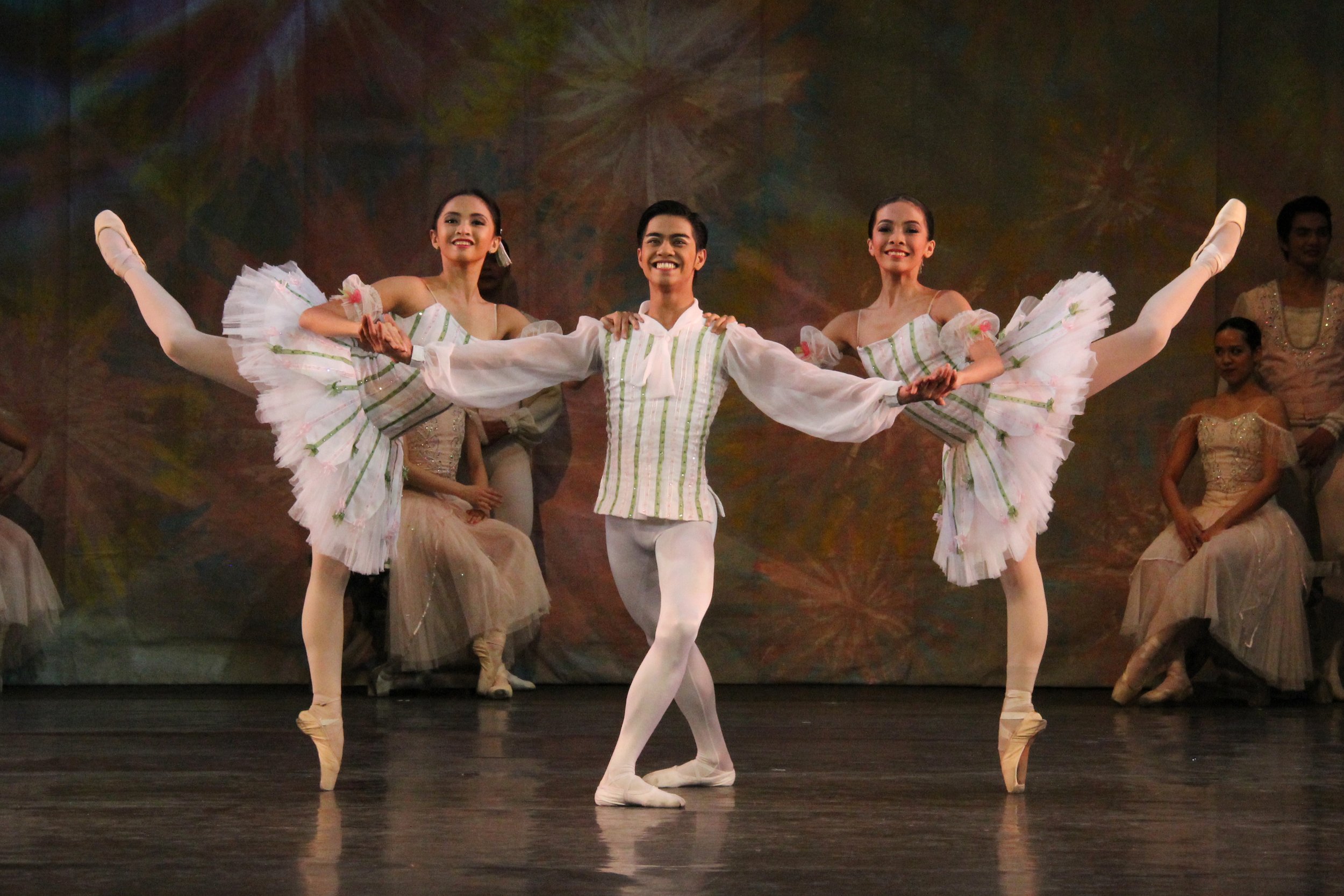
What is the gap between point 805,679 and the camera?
235 inches

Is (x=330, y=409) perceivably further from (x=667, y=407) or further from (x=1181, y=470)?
(x=1181, y=470)

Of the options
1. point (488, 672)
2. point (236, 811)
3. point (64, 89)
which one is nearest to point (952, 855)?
point (236, 811)

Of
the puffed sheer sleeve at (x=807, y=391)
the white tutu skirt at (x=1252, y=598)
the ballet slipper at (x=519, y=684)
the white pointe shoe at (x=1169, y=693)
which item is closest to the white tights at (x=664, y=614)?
the puffed sheer sleeve at (x=807, y=391)

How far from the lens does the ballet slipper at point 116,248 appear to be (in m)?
3.88

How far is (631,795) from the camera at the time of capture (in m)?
3.07

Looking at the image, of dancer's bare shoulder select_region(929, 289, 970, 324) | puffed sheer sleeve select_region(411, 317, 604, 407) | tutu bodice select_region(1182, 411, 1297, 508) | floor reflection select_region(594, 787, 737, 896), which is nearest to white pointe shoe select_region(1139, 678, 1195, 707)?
tutu bodice select_region(1182, 411, 1297, 508)

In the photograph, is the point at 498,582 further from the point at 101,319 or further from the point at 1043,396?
the point at 1043,396

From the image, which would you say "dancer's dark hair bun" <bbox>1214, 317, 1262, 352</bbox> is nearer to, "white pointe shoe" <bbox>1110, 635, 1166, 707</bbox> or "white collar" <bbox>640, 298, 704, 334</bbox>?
"white pointe shoe" <bbox>1110, 635, 1166, 707</bbox>

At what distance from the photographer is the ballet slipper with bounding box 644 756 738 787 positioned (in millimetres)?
3365

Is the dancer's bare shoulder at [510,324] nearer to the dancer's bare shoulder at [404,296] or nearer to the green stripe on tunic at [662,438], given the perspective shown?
the dancer's bare shoulder at [404,296]

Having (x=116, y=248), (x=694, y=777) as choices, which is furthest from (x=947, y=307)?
(x=116, y=248)

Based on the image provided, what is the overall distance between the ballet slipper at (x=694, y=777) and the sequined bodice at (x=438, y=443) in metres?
2.46

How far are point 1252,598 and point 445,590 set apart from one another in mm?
2769

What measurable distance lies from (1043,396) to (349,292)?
155 cm
